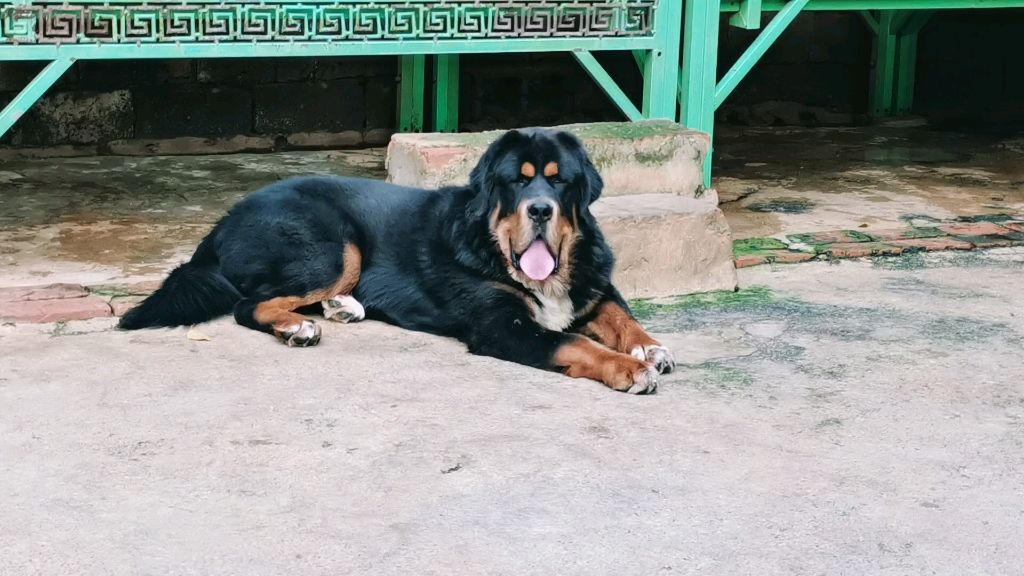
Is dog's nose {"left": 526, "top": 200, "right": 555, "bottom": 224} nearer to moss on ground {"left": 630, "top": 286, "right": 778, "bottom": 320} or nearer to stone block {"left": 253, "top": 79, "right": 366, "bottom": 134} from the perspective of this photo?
moss on ground {"left": 630, "top": 286, "right": 778, "bottom": 320}

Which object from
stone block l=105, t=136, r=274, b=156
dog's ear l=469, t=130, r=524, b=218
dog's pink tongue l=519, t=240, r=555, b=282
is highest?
dog's ear l=469, t=130, r=524, b=218

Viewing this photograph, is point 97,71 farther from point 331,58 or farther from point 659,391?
point 659,391

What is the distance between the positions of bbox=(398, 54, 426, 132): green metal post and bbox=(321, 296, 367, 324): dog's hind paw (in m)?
4.63

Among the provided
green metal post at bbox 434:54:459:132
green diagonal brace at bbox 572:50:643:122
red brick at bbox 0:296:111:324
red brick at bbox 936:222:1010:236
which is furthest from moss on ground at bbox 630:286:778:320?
green metal post at bbox 434:54:459:132

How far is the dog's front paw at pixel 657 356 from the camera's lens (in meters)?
5.09

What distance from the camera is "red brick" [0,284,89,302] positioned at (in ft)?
19.1

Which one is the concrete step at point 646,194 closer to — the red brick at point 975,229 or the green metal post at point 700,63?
the green metal post at point 700,63

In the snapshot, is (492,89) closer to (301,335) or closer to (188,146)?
(188,146)

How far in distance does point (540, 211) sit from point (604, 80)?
2.64 m

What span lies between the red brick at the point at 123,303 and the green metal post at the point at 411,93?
14.7 feet

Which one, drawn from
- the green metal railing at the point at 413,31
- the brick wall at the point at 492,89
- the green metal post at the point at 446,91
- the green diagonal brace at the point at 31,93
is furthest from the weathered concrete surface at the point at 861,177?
the green diagonal brace at the point at 31,93

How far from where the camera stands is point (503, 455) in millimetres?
Result: 4277

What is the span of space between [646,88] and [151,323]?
Answer: 3.40 meters

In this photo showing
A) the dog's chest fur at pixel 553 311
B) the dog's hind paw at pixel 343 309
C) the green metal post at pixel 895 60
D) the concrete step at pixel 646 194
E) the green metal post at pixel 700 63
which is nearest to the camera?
the dog's chest fur at pixel 553 311
